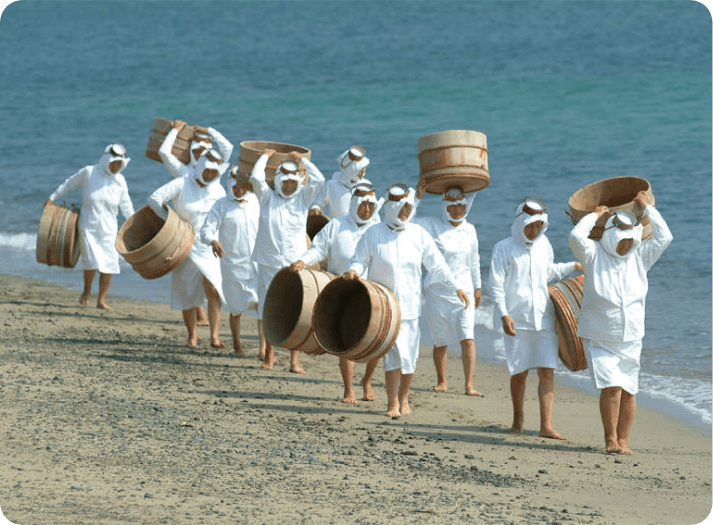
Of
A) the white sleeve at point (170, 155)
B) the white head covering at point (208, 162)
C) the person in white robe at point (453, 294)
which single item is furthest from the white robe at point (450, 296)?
the white sleeve at point (170, 155)

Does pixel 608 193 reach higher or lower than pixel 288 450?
higher

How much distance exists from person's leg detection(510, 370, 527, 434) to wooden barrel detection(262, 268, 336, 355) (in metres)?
1.60

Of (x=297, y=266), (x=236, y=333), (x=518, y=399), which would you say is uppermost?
(x=297, y=266)

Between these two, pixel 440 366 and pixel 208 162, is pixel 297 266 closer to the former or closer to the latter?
pixel 440 366

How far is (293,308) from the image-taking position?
1073 cm

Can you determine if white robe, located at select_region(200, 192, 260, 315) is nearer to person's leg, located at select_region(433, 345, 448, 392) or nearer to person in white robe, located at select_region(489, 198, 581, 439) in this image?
person's leg, located at select_region(433, 345, 448, 392)

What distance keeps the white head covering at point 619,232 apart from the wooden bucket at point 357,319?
1702mm

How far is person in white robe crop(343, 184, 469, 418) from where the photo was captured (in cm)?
981

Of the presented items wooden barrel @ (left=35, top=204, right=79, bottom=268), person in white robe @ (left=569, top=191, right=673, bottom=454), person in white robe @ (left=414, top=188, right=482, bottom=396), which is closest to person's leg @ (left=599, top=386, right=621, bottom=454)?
person in white robe @ (left=569, top=191, right=673, bottom=454)

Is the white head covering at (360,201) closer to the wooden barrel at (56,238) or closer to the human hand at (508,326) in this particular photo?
the human hand at (508,326)

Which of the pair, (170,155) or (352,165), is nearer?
(352,165)

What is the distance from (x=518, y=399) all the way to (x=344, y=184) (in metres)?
4.22

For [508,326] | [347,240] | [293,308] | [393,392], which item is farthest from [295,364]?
[508,326]

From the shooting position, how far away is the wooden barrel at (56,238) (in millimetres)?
14242
